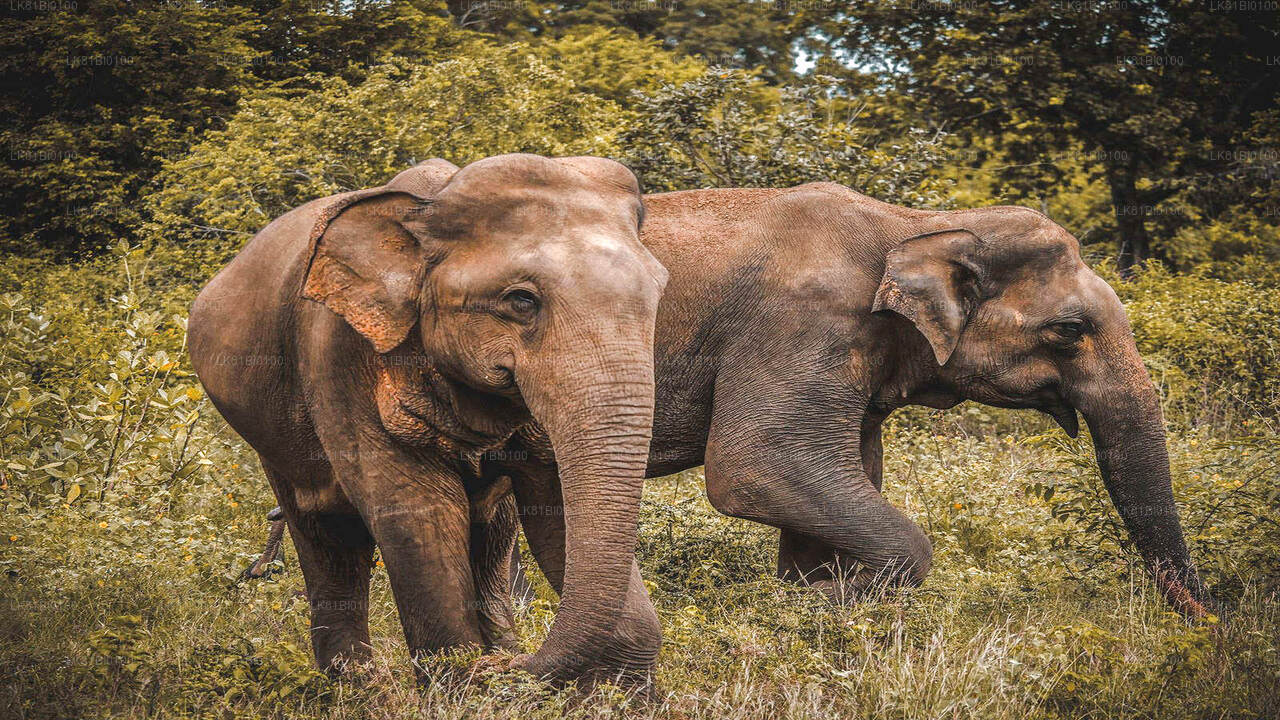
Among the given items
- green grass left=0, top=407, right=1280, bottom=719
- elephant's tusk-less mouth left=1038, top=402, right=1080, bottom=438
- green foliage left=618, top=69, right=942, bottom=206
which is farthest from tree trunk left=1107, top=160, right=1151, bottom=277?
elephant's tusk-less mouth left=1038, top=402, right=1080, bottom=438

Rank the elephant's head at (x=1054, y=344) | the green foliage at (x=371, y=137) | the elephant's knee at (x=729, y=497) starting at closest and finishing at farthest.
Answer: the elephant's knee at (x=729, y=497), the elephant's head at (x=1054, y=344), the green foliage at (x=371, y=137)

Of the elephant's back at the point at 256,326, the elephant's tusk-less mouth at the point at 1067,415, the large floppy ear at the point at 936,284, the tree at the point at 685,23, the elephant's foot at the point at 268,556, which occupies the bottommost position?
the tree at the point at 685,23

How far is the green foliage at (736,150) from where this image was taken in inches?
419

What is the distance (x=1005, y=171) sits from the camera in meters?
22.2

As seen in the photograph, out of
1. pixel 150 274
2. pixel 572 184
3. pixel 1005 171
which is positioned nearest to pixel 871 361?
pixel 572 184

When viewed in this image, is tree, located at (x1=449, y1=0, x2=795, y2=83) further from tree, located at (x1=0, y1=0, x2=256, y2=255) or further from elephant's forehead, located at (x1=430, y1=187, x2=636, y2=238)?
elephant's forehead, located at (x1=430, y1=187, x2=636, y2=238)

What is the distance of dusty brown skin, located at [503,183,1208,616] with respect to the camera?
622cm

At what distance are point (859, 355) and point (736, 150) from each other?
488 cm

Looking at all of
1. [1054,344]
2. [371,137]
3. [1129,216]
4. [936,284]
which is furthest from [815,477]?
[1129,216]

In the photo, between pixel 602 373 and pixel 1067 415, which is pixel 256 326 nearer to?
pixel 602 373

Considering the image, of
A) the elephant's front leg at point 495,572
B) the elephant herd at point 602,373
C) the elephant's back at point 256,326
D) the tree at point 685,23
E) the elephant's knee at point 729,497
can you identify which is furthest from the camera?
A: the tree at point 685,23

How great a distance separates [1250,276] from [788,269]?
13.5 m

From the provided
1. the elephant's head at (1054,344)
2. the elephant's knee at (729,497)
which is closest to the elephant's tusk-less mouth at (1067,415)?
the elephant's head at (1054,344)

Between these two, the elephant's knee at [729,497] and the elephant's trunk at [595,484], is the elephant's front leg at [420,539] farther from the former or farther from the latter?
the elephant's knee at [729,497]
